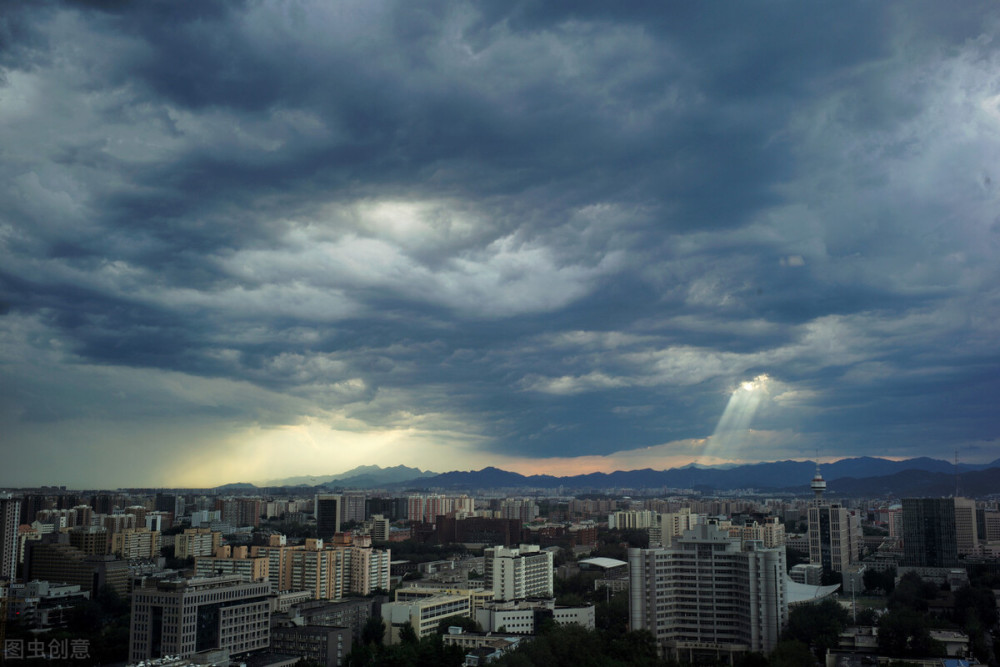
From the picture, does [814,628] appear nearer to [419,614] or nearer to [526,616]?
[526,616]

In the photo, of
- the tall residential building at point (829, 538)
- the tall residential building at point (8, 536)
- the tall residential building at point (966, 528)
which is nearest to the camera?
the tall residential building at point (8, 536)

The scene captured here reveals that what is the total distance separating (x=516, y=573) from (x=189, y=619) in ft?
52.4

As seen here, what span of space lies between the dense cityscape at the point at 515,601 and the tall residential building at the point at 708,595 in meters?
0.05

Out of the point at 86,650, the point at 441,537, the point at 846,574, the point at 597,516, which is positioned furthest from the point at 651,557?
the point at 597,516

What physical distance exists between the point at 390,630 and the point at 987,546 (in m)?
45.5

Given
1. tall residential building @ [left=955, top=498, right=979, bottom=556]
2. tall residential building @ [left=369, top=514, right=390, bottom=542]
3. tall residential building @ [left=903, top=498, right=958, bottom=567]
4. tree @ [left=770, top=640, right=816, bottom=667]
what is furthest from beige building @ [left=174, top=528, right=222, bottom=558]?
tall residential building @ [left=955, top=498, right=979, bottom=556]

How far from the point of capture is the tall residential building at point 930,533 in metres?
47.7

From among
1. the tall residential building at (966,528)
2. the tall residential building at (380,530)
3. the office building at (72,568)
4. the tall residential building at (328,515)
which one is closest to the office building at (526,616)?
the office building at (72,568)

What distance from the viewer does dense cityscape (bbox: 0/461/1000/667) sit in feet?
73.5

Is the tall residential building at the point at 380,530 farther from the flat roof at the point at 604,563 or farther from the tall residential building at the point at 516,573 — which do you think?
the tall residential building at the point at 516,573

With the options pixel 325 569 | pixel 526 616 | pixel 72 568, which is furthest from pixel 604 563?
pixel 72 568

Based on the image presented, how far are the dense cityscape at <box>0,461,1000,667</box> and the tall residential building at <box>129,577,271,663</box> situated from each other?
52mm

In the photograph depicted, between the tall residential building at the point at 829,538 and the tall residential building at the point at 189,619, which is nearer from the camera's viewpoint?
the tall residential building at the point at 189,619

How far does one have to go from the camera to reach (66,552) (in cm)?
3891
